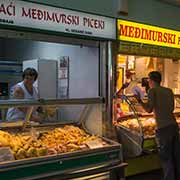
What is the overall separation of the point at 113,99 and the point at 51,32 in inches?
50.2

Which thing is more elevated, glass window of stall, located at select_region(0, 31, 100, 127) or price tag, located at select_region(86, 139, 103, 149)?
glass window of stall, located at select_region(0, 31, 100, 127)

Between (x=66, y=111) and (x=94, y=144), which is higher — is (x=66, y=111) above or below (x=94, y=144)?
above

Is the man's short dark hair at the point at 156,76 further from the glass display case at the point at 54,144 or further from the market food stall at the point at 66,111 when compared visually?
the glass display case at the point at 54,144

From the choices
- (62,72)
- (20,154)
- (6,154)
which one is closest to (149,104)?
(62,72)

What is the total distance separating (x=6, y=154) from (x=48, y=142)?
669mm

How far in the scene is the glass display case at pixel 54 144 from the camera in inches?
123

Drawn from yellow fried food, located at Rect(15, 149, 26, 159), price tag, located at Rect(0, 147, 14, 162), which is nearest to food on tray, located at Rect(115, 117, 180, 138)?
yellow fried food, located at Rect(15, 149, 26, 159)

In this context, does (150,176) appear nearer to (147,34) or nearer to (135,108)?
(135,108)

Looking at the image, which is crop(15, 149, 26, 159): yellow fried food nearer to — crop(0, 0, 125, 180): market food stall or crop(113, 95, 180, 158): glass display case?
crop(0, 0, 125, 180): market food stall

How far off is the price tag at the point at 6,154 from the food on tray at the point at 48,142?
78 millimetres

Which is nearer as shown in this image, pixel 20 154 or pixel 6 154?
pixel 6 154

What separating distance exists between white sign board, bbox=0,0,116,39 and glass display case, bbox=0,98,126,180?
839mm

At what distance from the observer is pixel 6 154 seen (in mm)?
3051

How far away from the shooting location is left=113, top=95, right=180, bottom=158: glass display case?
4414 mm
